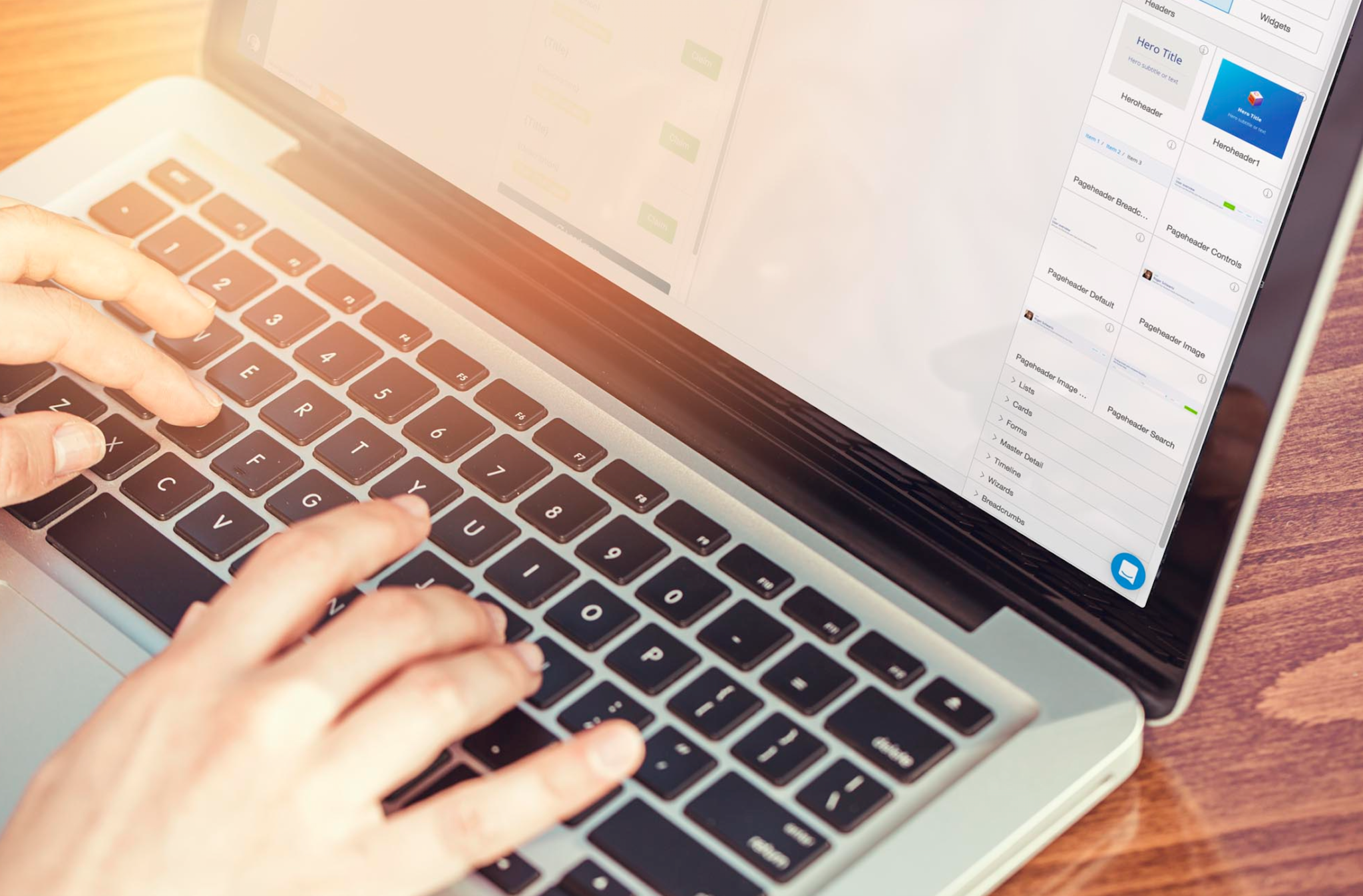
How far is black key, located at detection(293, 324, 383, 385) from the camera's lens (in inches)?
28.7

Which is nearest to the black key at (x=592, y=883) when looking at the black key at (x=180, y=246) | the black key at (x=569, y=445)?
the black key at (x=569, y=445)

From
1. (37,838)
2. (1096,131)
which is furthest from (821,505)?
(37,838)

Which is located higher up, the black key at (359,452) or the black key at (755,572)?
the black key at (755,572)

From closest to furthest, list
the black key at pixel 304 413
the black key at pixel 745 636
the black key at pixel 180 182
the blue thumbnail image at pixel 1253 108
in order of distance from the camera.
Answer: the blue thumbnail image at pixel 1253 108
the black key at pixel 745 636
the black key at pixel 304 413
the black key at pixel 180 182

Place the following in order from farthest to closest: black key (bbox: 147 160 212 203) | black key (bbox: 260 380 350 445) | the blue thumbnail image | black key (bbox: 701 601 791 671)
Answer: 1. black key (bbox: 147 160 212 203)
2. black key (bbox: 260 380 350 445)
3. black key (bbox: 701 601 791 671)
4. the blue thumbnail image

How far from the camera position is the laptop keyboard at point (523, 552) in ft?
1.82

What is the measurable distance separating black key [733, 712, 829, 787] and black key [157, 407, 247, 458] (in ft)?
1.03

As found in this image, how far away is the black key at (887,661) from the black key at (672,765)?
0.27 feet

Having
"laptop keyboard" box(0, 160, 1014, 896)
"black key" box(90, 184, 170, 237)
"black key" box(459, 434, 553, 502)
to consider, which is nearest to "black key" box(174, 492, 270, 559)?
"laptop keyboard" box(0, 160, 1014, 896)

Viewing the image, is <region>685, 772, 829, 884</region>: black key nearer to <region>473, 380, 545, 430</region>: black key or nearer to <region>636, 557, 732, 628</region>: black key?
<region>636, 557, 732, 628</region>: black key

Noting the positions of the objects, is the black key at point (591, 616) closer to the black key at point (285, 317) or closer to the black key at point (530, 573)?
the black key at point (530, 573)

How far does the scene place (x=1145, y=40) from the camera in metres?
0.53

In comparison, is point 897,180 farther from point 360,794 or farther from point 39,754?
point 39,754

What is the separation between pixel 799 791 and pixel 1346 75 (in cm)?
33
